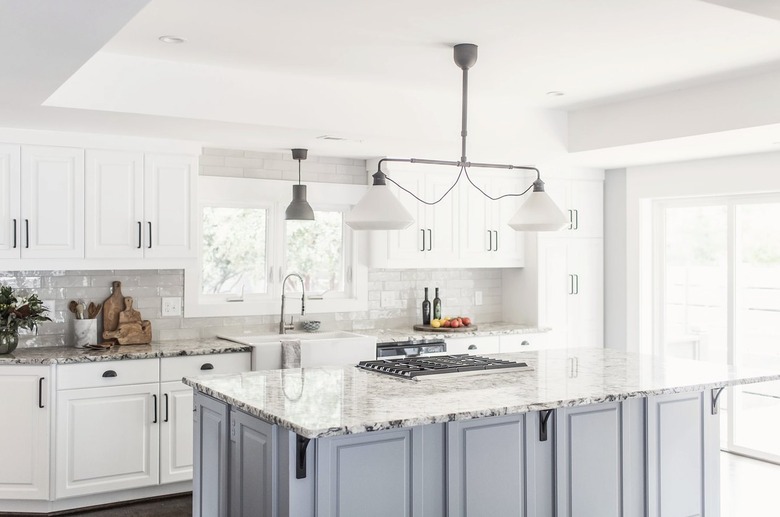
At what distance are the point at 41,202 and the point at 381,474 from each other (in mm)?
2930

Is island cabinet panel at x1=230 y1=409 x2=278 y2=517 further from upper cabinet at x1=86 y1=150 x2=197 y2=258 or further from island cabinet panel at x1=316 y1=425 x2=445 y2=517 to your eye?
upper cabinet at x1=86 y1=150 x2=197 y2=258

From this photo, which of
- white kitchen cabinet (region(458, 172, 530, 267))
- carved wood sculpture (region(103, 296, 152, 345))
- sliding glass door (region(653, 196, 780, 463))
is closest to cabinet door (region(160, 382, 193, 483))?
carved wood sculpture (region(103, 296, 152, 345))

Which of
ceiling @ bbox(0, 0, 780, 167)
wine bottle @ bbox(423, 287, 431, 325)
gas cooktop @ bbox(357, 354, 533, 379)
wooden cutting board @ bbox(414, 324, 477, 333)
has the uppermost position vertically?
ceiling @ bbox(0, 0, 780, 167)

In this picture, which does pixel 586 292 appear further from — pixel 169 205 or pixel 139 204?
pixel 139 204

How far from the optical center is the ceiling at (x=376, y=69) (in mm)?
3250

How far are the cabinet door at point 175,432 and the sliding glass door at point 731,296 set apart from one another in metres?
3.99

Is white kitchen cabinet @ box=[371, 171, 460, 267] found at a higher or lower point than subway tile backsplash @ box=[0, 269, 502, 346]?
higher

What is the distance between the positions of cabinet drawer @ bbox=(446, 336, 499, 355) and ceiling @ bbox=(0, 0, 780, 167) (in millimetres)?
1436

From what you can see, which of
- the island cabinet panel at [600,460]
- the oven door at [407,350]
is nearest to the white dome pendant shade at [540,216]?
the island cabinet panel at [600,460]

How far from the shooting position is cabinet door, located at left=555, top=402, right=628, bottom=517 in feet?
11.9

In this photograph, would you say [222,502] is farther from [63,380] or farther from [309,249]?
[309,249]

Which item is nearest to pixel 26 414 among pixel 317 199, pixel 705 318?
pixel 317 199

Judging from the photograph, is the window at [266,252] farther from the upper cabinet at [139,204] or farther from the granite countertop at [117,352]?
the granite countertop at [117,352]

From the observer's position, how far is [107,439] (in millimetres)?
4805
